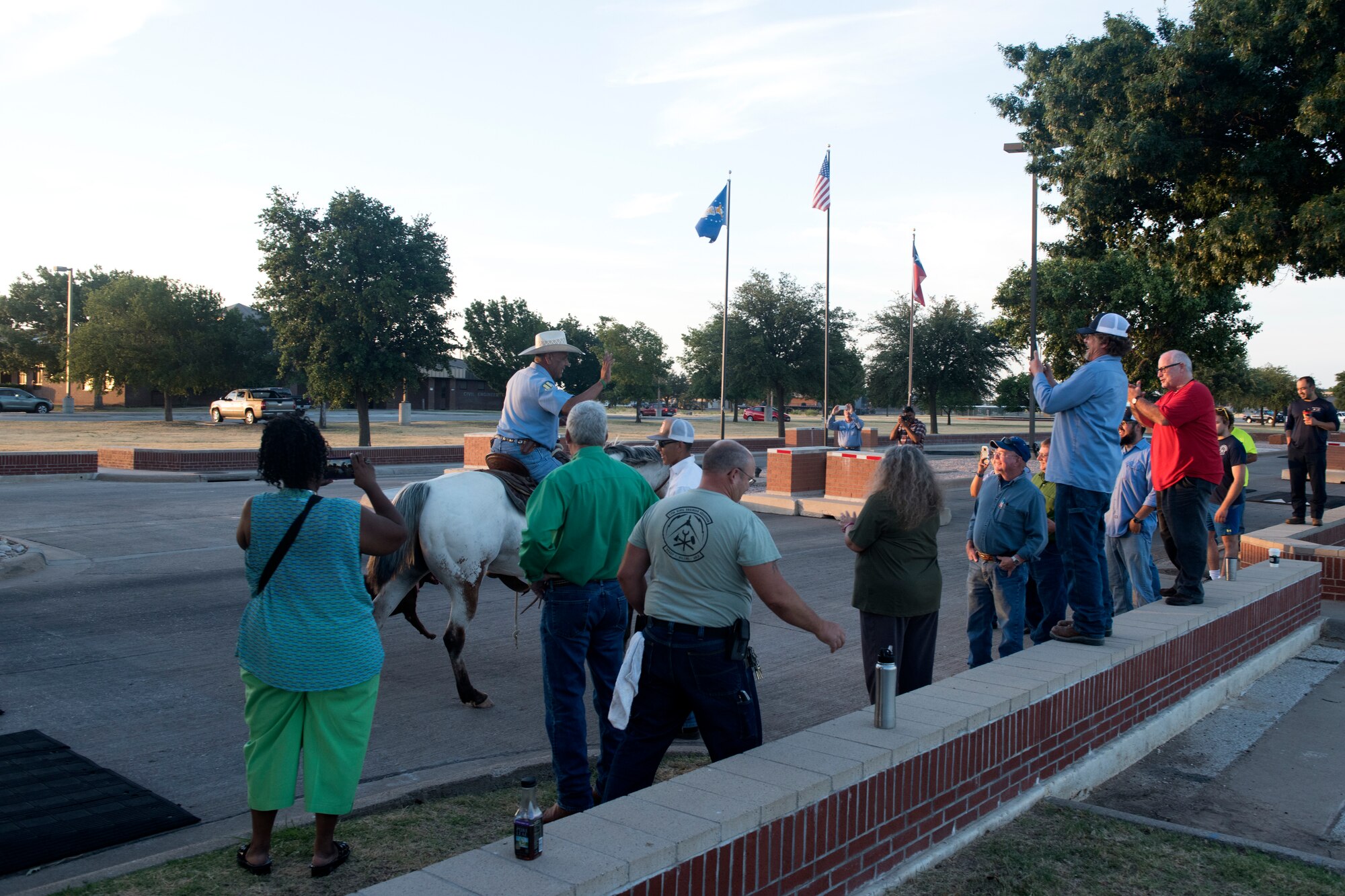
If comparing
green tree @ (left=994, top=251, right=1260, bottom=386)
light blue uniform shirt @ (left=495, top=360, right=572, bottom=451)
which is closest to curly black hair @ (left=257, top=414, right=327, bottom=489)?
light blue uniform shirt @ (left=495, top=360, right=572, bottom=451)

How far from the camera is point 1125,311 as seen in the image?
1540 inches

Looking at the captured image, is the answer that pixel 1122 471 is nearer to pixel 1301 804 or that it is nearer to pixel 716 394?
pixel 1301 804

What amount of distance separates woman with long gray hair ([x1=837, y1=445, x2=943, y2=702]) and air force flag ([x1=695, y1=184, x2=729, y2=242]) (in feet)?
74.7

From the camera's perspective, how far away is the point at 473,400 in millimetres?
97000

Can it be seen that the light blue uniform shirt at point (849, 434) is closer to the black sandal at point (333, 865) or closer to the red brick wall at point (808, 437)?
the red brick wall at point (808, 437)

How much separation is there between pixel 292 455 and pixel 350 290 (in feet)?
97.8

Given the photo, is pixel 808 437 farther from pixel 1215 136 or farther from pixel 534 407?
pixel 534 407

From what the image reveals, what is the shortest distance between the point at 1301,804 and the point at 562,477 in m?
4.43

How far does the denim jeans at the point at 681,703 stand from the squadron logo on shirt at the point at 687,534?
29cm

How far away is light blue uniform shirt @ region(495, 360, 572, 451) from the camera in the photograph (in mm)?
7180

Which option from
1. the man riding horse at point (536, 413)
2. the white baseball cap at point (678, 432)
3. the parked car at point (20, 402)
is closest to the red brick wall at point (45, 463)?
the man riding horse at point (536, 413)

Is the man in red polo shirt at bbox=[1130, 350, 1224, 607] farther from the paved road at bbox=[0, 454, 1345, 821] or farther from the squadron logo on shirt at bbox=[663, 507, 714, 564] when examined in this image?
the squadron logo on shirt at bbox=[663, 507, 714, 564]

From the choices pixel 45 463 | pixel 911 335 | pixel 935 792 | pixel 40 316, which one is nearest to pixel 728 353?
pixel 911 335

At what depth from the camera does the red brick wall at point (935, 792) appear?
317cm
